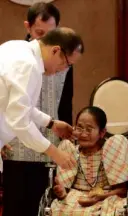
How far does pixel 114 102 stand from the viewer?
320cm

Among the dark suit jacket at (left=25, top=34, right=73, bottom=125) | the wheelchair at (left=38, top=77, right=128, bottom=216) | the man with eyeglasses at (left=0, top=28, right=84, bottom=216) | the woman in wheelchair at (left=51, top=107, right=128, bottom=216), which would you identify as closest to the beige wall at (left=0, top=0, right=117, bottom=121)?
the wheelchair at (left=38, top=77, right=128, bottom=216)

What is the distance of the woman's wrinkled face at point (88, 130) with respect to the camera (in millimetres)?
2564

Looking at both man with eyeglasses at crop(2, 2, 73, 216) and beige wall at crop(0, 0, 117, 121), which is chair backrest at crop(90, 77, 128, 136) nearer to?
man with eyeglasses at crop(2, 2, 73, 216)

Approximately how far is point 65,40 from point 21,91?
27cm

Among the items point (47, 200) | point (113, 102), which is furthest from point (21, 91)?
point (113, 102)

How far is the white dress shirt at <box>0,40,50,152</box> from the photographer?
1692 mm

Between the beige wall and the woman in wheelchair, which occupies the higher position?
the beige wall

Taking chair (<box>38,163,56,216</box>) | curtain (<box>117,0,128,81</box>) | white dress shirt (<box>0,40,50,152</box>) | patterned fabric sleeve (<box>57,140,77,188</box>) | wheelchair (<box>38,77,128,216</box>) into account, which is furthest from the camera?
curtain (<box>117,0,128,81</box>)

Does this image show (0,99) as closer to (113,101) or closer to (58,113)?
(58,113)

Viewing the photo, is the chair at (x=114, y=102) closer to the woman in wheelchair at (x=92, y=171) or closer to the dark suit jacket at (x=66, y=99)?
the dark suit jacket at (x=66, y=99)

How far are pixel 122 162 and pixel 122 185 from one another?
12 cm

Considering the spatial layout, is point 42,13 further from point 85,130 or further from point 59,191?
point 59,191

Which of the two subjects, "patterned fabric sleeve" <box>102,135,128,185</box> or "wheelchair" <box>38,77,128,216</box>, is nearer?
"patterned fabric sleeve" <box>102,135,128,185</box>

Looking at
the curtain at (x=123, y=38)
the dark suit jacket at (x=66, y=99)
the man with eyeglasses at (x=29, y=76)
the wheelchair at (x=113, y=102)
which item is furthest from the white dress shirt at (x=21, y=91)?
the curtain at (x=123, y=38)
